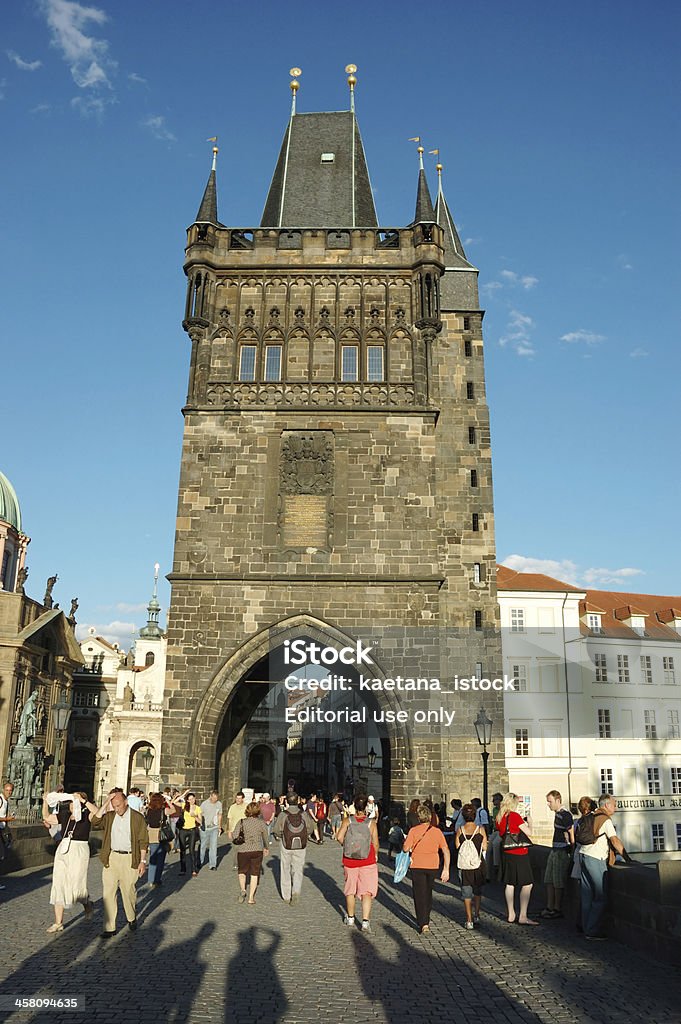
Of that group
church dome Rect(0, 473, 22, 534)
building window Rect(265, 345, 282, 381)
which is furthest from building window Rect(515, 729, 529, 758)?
church dome Rect(0, 473, 22, 534)

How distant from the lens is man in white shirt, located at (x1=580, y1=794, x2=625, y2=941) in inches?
→ 332

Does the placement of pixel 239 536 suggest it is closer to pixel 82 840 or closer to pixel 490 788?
pixel 490 788

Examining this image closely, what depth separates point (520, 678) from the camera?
35.5 meters

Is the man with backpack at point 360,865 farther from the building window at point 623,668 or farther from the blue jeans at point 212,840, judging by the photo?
the building window at point 623,668

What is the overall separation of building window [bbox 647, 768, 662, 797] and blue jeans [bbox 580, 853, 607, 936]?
3195 centimetres

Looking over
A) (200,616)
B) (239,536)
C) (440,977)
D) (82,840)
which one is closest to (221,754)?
(200,616)

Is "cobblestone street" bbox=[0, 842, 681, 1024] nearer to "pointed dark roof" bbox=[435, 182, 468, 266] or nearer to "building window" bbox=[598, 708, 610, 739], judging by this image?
"pointed dark roof" bbox=[435, 182, 468, 266]

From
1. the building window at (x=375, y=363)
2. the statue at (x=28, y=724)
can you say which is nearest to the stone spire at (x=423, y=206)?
the building window at (x=375, y=363)

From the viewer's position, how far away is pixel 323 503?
2194cm

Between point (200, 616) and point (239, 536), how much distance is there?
2.21 m

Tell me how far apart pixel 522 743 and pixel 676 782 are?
907cm

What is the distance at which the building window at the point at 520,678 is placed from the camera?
35156mm

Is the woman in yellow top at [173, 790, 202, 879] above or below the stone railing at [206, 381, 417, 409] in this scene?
below

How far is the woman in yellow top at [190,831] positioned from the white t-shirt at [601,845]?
275 inches
